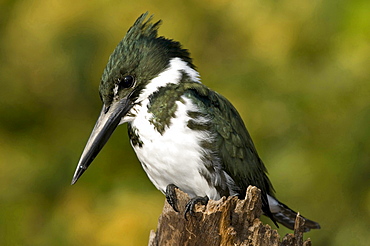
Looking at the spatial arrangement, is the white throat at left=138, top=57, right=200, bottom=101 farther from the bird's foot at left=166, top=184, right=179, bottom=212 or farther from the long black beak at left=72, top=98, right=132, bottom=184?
the bird's foot at left=166, top=184, right=179, bottom=212

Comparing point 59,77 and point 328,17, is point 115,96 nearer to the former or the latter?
point 59,77

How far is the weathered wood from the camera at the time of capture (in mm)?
2791

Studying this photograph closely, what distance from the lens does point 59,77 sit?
521 centimetres

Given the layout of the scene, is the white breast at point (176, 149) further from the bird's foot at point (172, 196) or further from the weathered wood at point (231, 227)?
the weathered wood at point (231, 227)

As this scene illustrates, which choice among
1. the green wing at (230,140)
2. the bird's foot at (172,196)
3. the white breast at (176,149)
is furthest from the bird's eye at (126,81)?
the bird's foot at (172,196)

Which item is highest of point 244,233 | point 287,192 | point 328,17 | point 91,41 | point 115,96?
point 328,17

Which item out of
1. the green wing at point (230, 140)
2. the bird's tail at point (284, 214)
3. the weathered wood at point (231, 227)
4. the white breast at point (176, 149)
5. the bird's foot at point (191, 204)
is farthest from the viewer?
the bird's tail at point (284, 214)

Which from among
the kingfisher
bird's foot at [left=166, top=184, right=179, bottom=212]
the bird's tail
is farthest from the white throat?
the bird's tail

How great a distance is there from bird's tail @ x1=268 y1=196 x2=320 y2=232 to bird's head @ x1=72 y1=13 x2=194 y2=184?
37.8 inches

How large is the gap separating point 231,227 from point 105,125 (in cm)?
83

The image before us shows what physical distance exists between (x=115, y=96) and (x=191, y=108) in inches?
14.6

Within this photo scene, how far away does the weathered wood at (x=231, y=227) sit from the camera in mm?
2791

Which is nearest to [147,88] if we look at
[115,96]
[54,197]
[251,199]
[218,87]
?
[115,96]

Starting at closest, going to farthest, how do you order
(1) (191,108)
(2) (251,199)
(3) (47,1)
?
(2) (251,199) → (1) (191,108) → (3) (47,1)
